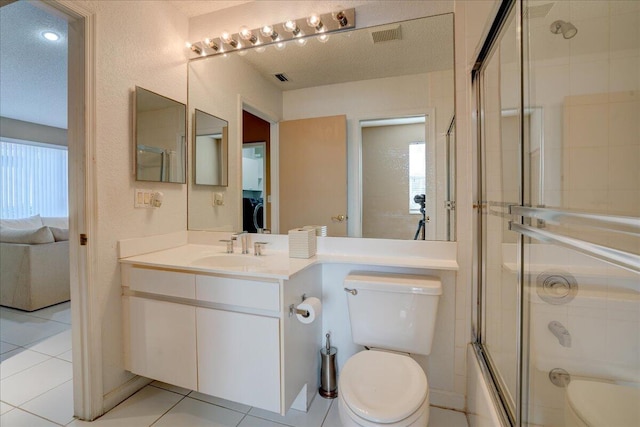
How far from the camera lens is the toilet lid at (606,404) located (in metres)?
1.02

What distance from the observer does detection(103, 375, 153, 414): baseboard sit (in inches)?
62.3

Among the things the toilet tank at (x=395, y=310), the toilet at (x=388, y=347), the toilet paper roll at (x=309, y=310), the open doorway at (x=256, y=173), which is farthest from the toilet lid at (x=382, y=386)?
the open doorway at (x=256, y=173)

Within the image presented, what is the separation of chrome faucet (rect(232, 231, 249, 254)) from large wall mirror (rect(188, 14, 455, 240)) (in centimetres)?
9

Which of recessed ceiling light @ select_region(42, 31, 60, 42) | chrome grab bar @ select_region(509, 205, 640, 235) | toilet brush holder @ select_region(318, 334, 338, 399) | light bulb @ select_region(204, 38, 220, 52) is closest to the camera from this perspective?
chrome grab bar @ select_region(509, 205, 640, 235)

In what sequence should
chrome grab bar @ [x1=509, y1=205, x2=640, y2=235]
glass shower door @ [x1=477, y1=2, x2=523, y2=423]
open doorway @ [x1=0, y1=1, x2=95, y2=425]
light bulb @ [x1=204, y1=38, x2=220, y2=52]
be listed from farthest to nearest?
1. light bulb @ [x1=204, y1=38, x2=220, y2=52]
2. open doorway @ [x1=0, y1=1, x2=95, y2=425]
3. glass shower door @ [x1=477, y1=2, x2=523, y2=423]
4. chrome grab bar @ [x1=509, y1=205, x2=640, y2=235]

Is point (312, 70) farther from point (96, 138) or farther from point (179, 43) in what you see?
point (96, 138)

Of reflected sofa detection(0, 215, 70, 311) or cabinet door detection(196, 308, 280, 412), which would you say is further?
reflected sofa detection(0, 215, 70, 311)

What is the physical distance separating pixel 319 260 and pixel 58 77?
3412 mm

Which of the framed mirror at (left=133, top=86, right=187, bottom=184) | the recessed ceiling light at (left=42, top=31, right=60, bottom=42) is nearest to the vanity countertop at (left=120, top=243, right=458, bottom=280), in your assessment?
the framed mirror at (left=133, top=86, right=187, bottom=184)

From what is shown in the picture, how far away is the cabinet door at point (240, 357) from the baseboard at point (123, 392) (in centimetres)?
56

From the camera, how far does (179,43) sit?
6.73 feet

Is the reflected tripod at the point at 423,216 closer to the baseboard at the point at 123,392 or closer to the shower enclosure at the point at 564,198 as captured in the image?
the shower enclosure at the point at 564,198

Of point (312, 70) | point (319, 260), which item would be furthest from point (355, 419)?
point (312, 70)

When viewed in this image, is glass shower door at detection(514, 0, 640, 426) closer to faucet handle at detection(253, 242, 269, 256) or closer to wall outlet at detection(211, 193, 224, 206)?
faucet handle at detection(253, 242, 269, 256)
